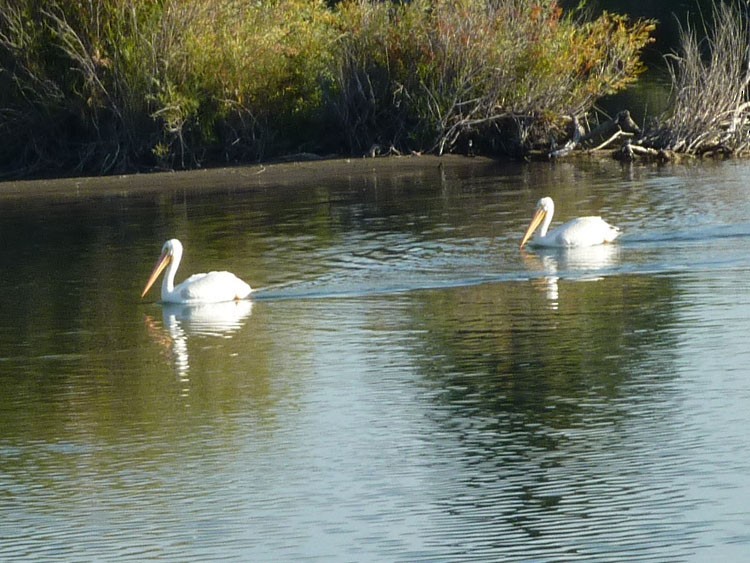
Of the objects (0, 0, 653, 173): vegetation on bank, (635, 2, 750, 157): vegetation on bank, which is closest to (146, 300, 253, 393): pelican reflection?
(0, 0, 653, 173): vegetation on bank

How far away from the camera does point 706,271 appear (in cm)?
1420

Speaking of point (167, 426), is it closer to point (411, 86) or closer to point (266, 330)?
point (266, 330)

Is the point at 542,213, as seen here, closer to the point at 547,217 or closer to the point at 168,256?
the point at 547,217

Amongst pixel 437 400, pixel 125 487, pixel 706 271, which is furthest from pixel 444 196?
pixel 125 487

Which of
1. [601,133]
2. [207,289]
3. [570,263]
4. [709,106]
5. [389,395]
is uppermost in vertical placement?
Answer: [709,106]

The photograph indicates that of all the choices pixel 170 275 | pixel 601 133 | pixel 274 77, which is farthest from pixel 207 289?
pixel 601 133

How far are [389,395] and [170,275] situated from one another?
15.4 feet

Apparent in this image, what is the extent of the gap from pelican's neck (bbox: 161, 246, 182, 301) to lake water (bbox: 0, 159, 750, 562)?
0.78 ft

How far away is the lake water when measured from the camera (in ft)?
24.4

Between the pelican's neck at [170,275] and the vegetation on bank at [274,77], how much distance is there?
11.0 meters

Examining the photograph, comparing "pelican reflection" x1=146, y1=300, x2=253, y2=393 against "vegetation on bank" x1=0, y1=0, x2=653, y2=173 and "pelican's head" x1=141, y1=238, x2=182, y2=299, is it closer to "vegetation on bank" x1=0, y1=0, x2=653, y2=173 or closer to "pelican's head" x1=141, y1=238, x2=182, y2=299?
"pelican's head" x1=141, y1=238, x2=182, y2=299

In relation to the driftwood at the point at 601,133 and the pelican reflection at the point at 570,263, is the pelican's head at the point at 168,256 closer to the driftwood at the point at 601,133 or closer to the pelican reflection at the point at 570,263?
the pelican reflection at the point at 570,263

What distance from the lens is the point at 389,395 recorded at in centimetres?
1011

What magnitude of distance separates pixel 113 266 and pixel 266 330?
4.73 m
